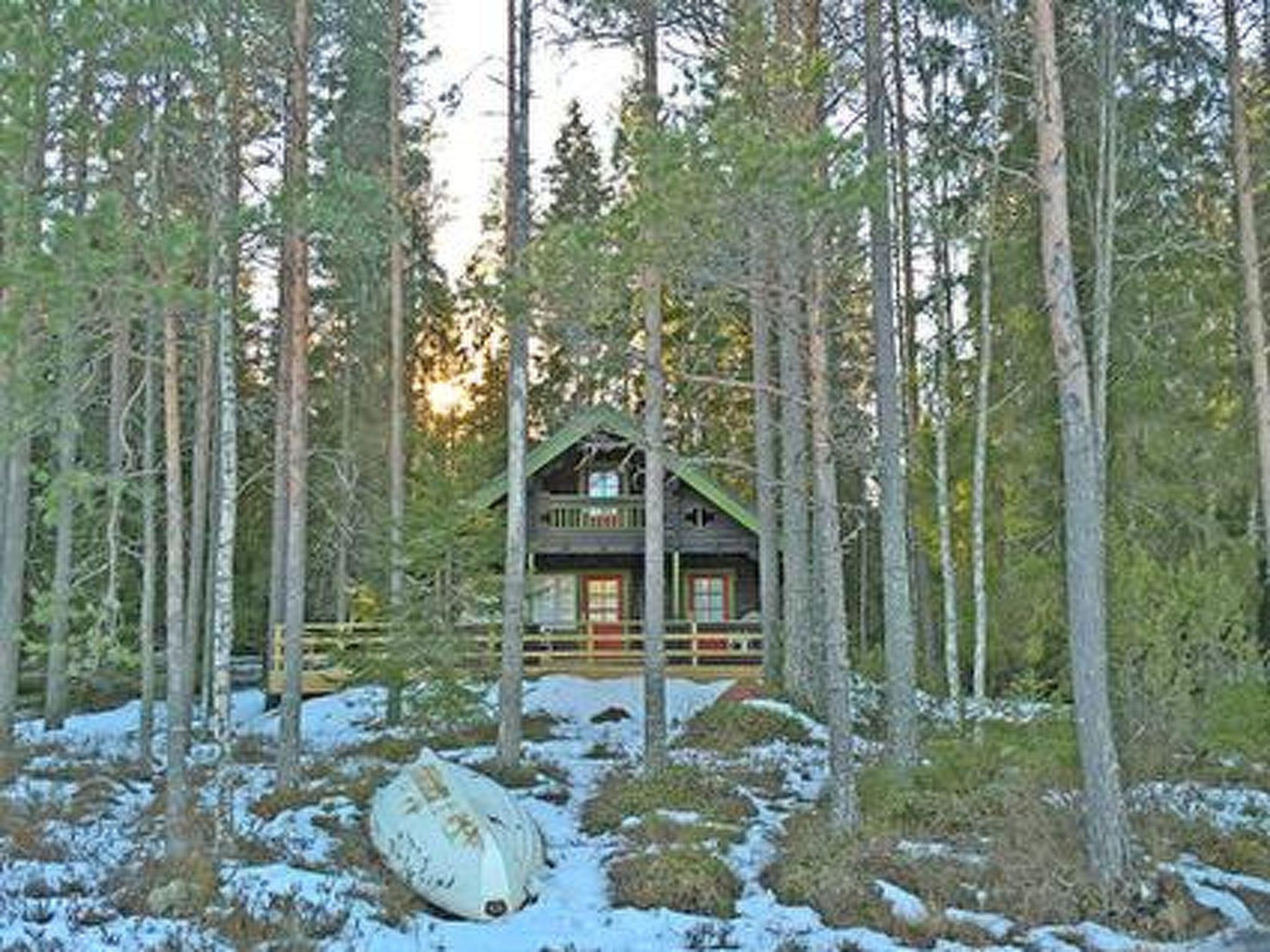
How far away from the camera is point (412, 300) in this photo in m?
27.4

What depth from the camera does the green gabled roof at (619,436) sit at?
2259 cm

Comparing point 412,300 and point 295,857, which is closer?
point 295,857

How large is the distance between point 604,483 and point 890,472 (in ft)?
41.8

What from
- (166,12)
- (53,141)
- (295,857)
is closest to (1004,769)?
(295,857)

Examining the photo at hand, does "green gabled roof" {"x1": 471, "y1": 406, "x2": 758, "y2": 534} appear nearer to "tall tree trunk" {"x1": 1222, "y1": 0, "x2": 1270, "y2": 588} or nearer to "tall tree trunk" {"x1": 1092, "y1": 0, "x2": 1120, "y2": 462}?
"tall tree trunk" {"x1": 1092, "y1": 0, "x2": 1120, "y2": 462}

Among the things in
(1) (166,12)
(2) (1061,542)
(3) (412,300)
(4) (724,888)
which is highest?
(3) (412,300)

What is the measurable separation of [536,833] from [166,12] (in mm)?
7680

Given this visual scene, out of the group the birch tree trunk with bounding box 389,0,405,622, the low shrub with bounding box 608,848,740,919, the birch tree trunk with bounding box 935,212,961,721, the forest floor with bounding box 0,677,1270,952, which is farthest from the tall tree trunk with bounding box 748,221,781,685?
the low shrub with bounding box 608,848,740,919

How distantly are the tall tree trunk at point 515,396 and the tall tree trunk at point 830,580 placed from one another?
13.1 feet

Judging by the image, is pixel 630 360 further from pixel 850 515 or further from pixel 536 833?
pixel 850 515

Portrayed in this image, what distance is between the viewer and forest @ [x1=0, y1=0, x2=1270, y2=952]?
9.51 meters

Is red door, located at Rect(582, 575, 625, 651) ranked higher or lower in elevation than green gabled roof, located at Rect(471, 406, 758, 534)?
lower

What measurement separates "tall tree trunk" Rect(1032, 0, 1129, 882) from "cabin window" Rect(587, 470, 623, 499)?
51.3 feet

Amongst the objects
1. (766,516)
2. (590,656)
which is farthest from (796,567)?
(590,656)
